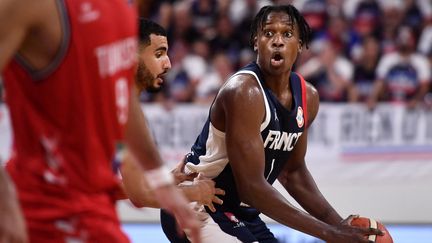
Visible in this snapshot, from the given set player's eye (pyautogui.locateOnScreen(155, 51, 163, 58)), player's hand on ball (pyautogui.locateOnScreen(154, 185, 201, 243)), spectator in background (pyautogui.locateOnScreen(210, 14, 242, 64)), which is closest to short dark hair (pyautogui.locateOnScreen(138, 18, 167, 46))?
player's eye (pyautogui.locateOnScreen(155, 51, 163, 58))

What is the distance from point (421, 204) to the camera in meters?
11.2

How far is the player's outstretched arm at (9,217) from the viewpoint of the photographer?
9.39 ft

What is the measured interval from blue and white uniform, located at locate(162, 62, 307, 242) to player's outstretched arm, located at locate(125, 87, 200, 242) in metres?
1.75

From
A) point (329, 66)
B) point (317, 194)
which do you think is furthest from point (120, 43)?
point (329, 66)

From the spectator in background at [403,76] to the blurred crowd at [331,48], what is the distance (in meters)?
0.01

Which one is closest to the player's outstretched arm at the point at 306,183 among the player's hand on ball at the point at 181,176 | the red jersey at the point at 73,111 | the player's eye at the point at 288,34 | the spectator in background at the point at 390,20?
the player's eye at the point at 288,34

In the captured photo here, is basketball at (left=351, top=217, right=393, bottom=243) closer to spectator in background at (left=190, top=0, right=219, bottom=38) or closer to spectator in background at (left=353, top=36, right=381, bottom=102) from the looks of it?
spectator in background at (left=353, top=36, right=381, bottom=102)

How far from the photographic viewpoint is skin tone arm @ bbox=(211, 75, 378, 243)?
5.11m

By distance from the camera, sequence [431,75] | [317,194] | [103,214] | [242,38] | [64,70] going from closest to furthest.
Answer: [64,70], [103,214], [317,194], [431,75], [242,38]

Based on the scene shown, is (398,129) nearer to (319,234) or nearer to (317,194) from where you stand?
(317,194)

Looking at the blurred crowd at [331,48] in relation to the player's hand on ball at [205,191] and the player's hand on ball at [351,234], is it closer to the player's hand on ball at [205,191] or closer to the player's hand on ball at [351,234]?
the player's hand on ball at [351,234]

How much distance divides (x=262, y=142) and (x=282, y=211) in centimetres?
42

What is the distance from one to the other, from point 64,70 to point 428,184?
880 cm

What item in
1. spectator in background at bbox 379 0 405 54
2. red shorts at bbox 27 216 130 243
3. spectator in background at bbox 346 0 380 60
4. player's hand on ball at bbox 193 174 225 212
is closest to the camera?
red shorts at bbox 27 216 130 243
